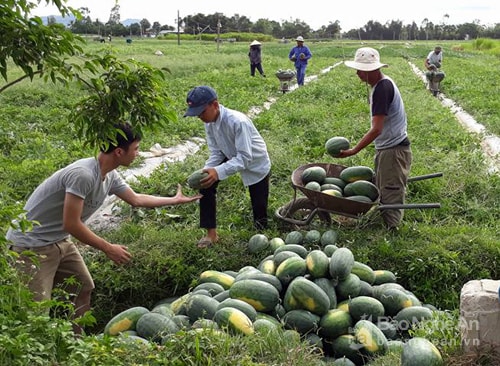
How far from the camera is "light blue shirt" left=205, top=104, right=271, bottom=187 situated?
18.0 ft

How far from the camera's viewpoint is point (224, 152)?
5.78 m

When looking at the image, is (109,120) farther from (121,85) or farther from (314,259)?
(314,259)

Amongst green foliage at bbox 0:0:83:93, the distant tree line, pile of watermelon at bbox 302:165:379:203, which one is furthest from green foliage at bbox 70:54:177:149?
the distant tree line

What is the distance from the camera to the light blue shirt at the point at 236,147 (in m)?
5.49

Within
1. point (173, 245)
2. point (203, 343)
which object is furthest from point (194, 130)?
point (203, 343)

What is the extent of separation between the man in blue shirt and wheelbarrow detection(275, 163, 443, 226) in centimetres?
36

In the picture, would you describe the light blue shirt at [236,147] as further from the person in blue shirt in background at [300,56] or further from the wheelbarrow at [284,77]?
the person in blue shirt in background at [300,56]

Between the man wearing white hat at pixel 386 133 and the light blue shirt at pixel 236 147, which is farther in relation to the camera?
the man wearing white hat at pixel 386 133

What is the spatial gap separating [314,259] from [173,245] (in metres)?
2.01

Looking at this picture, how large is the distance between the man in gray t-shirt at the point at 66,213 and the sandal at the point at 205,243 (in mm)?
1543

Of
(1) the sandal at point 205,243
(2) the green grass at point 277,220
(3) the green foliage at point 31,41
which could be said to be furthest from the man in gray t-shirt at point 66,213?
(1) the sandal at point 205,243

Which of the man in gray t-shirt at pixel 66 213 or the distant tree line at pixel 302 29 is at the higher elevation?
the distant tree line at pixel 302 29

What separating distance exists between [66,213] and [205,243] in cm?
205

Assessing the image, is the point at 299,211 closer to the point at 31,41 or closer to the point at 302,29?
the point at 31,41
